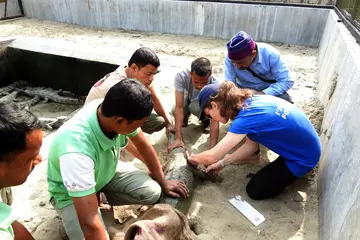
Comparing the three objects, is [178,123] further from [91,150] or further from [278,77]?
[91,150]

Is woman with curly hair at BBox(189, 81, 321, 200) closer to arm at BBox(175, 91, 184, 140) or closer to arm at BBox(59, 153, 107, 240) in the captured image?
arm at BBox(175, 91, 184, 140)

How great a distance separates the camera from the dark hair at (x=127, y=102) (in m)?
1.67

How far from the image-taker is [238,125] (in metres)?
2.42

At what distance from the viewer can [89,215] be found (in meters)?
1.69

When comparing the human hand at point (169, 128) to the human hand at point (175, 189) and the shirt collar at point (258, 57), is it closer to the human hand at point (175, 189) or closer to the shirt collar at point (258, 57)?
the human hand at point (175, 189)

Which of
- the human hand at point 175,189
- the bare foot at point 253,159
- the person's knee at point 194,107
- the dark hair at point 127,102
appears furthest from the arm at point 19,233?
the person's knee at point 194,107

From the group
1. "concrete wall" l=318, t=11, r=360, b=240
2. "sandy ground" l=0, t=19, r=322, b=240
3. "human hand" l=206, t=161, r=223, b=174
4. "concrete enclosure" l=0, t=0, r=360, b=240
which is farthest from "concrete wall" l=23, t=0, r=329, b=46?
"human hand" l=206, t=161, r=223, b=174

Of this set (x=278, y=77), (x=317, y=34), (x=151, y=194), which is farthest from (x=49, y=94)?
(x=317, y=34)

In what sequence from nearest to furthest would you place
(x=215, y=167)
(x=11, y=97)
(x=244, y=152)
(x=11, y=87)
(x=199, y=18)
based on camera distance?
1. (x=215, y=167)
2. (x=244, y=152)
3. (x=11, y=97)
4. (x=11, y=87)
5. (x=199, y=18)

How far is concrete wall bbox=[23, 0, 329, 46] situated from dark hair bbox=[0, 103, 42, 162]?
709 centimetres

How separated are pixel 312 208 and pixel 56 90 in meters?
4.85

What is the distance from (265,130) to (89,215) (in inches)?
60.7

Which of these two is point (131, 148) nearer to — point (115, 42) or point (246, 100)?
point (246, 100)

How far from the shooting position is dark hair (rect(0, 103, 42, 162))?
4.18ft
